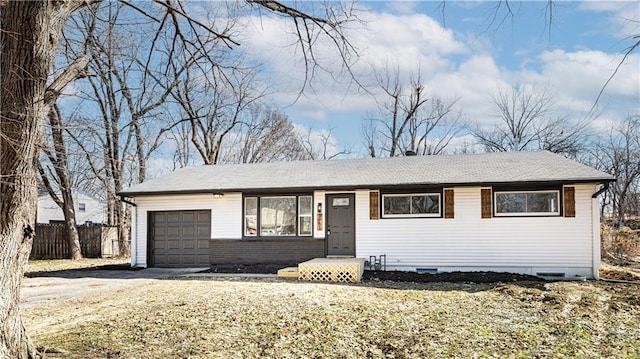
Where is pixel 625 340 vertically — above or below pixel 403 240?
below

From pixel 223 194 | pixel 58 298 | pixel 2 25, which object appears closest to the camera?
pixel 2 25

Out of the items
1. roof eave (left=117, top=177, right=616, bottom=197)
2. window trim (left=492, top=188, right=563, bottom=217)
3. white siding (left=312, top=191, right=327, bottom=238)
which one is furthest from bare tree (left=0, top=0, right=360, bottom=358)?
window trim (left=492, top=188, right=563, bottom=217)

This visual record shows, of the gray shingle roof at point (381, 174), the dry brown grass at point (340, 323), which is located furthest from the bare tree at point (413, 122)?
the dry brown grass at point (340, 323)

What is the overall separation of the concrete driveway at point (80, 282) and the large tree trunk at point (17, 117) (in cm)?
490

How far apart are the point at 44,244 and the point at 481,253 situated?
17619 mm

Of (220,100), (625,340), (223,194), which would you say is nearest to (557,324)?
(625,340)

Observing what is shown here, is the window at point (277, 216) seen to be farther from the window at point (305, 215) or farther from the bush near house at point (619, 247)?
the bush near house at point (619, 247)

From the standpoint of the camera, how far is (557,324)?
7352 millimetres

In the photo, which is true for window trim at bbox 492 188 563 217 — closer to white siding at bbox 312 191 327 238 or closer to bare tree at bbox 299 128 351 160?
white siding at bbox 312 191 327 238

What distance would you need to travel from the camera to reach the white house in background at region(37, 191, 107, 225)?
37.7 metres

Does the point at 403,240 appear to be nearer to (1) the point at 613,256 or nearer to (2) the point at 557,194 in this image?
(2) the point at 557,194

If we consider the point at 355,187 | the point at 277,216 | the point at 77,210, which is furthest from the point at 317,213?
the point at 77,210

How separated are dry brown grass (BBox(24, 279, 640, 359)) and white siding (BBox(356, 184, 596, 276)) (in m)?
2.71

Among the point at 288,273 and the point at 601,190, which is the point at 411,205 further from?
the point at 601,190
